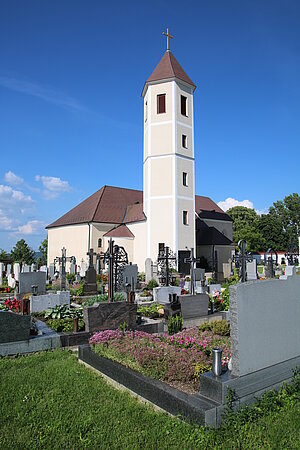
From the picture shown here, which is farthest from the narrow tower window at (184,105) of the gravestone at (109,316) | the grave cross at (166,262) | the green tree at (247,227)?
the green tree at (247,227)

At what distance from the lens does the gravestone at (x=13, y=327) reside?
7.08m

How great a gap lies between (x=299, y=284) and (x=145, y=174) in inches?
985

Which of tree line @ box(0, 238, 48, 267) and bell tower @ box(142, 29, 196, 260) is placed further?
tree line @ box(0, 238, 48, 267)

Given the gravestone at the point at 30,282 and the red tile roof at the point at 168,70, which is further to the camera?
the red tile roof at the point at 168,70

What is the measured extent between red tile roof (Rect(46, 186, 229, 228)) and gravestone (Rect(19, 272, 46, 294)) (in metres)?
16.9

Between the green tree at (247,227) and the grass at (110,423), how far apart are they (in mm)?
55570

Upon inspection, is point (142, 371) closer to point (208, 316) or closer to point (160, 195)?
point (208, 316)

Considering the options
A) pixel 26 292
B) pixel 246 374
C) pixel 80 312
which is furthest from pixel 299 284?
pixel 26 292

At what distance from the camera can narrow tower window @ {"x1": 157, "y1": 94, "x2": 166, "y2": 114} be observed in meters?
28.9

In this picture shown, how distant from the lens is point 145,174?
29.6 meters

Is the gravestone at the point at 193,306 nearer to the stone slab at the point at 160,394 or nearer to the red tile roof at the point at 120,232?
the stone slab at the point at 160,394

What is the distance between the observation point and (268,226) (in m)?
66.2

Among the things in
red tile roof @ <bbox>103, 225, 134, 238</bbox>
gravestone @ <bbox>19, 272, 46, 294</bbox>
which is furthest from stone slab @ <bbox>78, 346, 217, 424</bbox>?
red tile roof @ <bbox>103, 225, 134, 238</bbox>

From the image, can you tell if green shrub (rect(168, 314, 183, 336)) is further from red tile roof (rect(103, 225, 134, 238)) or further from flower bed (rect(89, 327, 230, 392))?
red tile roof (rect(103, 225, 134, 238))
